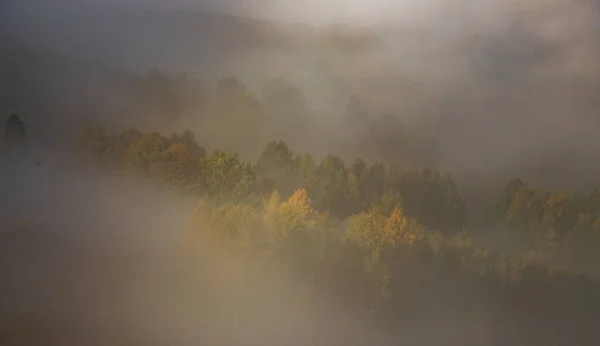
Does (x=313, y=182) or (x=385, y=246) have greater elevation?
(x=313, y=182)

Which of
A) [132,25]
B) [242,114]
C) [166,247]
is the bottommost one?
[166,247]

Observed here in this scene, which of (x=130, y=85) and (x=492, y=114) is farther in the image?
(x=130, y=85)

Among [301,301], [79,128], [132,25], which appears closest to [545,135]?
[301,301]

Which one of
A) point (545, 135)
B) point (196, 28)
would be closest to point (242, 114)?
point (196, 28)

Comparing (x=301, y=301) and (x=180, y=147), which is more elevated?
(x=180, y=147)

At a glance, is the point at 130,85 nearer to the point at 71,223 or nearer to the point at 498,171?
the point at 71,223

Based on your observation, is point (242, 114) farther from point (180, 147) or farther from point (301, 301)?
point (301, 301)
